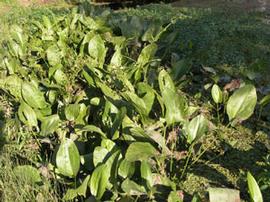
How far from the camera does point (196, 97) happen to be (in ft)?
13.2

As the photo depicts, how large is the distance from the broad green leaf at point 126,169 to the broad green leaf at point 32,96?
55.1 inches

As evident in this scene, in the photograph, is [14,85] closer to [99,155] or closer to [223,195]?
[99,155]

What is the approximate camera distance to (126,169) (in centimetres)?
277

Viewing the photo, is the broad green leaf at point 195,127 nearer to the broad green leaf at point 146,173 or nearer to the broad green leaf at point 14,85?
the broad green leaf at point 146,173

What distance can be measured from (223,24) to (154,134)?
3210mm

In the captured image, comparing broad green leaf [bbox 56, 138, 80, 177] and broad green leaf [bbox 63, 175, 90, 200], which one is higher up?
broad green leaf [bbox 56, 138, 80, 177]

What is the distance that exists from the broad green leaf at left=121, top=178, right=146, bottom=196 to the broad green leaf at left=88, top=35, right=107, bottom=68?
6.78ft

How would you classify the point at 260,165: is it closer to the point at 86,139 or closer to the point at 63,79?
the point at 86,139

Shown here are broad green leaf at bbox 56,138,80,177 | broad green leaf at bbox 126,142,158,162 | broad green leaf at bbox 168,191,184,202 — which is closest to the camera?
broad green leaf at bbox 168,191,184,202

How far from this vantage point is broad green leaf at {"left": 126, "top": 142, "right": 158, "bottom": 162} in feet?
8.99

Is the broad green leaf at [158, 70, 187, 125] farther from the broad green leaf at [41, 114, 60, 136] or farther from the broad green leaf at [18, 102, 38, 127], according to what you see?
the broad green leaf at [18, 102, 38, 127]

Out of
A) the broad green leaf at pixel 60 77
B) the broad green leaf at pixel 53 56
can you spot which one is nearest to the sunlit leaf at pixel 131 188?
the broad green leaf at pixel 60 77

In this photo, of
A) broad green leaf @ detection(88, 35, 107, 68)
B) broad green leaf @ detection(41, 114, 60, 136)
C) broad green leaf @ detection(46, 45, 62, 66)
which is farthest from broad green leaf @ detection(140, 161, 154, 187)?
broad green leaf @ detection(46, 45, 62, 66)

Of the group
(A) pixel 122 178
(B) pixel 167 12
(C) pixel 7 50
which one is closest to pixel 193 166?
(A) pixel 122 178
